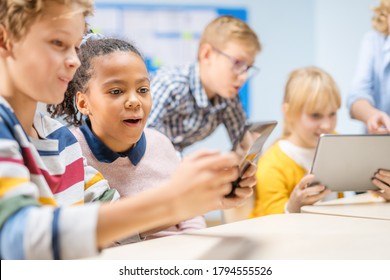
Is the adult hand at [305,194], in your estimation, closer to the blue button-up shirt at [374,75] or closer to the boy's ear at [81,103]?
the boy's ear at [81,103]

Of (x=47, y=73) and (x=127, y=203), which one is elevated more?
(x=47, y=73)

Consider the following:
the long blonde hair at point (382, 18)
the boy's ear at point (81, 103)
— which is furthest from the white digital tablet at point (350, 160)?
the long blonde hair at point (382, 18)

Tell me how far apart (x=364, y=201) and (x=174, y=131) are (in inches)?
31.5

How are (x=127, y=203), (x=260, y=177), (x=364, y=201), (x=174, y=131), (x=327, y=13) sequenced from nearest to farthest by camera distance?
1. (x=127, y=203)
2. (x=364, y=201)
3. (x=260, y=177)
4. (x=174, y=131)
5. (x=327, y=13)

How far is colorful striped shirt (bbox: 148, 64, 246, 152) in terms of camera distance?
5.98ft

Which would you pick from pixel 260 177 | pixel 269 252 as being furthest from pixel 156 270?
pixel 260 177

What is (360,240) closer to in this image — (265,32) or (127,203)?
(127,203)

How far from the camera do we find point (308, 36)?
3.58 meters

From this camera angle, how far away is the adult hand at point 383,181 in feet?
4.19

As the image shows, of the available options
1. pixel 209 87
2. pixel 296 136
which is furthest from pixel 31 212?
pixel 209 87

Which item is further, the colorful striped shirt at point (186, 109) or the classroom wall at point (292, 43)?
the classroom wall at point (292, 43)

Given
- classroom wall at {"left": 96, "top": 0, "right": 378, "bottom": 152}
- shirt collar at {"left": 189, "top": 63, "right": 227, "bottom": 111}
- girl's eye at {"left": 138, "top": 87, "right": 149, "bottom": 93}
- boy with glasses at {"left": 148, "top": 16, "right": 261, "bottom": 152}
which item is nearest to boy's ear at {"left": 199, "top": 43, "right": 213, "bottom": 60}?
boy with glasses at {"left": 148, "top": 16, "right": 261, "bottom": 152}

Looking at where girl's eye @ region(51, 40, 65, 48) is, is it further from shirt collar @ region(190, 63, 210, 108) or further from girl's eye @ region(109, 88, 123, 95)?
shirt collar @ region(190, 63, 210, 108)

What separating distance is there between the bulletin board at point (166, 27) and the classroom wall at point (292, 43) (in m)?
0.04
